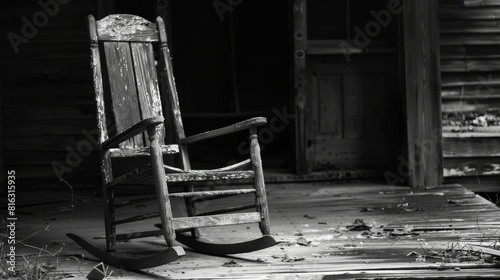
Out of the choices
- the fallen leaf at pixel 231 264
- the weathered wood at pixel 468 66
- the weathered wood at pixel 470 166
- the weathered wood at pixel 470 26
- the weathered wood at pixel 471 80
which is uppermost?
the weathered wood at pixel 470 26

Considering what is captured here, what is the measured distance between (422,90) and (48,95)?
2.99 meters

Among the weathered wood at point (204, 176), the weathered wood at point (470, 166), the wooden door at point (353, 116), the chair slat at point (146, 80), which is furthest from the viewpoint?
the wooden door at point (353, 116)

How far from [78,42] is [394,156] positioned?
2.74 meters

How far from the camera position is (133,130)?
3.64 metres

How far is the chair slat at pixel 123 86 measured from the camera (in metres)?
4.15

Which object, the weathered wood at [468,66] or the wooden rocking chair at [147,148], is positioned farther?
the weathered wood at [468,66]

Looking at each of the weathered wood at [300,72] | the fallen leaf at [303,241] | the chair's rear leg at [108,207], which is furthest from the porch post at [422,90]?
the chair's rear leg at [108,207]

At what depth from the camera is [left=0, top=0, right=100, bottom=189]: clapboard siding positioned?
20.4 feet

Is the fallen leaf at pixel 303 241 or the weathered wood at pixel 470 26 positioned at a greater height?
the weathered wood at pixel 470 26

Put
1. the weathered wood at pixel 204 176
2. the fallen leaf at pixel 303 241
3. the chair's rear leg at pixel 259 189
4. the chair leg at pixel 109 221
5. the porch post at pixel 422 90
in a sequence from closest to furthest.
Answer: the weathered wood at pixel 204 176 → the chair's rear leg at pixel 259 189 → the chair leg at pixel 109 221 → the fallen leaf at pixel 303 241 → the porch post at pixel 422 90

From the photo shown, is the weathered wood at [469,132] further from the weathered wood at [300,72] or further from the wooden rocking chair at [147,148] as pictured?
the wooden rocking chair at [147,148]

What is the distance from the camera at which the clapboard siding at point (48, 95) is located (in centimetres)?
623

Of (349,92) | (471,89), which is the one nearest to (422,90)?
(471,89)

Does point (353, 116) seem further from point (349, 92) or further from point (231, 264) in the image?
point (231, 264)
